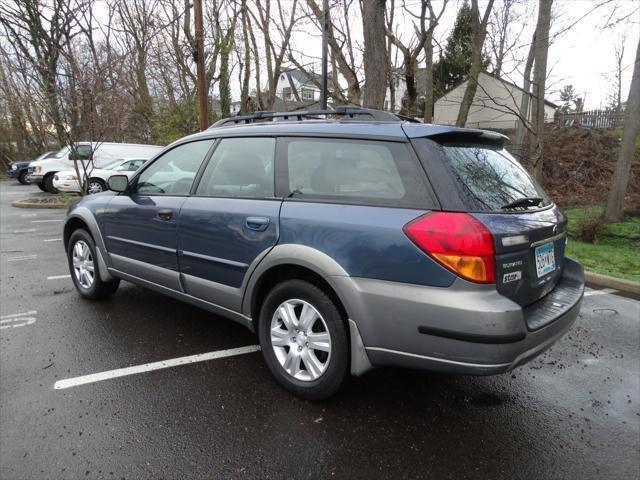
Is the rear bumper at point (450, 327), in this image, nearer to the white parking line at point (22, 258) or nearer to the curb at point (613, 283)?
the curb at point (613, 283)

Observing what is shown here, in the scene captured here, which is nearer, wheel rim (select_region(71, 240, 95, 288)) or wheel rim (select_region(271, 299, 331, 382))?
wheel rim (select_region(271, 299, 331, 382))

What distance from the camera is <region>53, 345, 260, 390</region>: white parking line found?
2973 mm

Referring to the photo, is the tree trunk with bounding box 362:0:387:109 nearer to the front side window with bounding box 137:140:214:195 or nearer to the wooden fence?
the front side window with bounding box 137:140:214:195

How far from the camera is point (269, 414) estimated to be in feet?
8.61

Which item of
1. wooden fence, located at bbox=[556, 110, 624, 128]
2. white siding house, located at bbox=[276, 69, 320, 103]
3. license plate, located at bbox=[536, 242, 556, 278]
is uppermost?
white siding house, located at bbox=[276, 69, 320, 103]

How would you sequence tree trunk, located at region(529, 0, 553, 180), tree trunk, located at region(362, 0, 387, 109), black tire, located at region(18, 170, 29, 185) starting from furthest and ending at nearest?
black tire, located at region(18, 170, 29, 185) < tree trunk, located at region(529, 0, 553, 180) < tree trunk, located at region(362, 0, 387, 109)

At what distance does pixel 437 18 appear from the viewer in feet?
42.6

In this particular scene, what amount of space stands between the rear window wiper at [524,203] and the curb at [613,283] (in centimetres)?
332

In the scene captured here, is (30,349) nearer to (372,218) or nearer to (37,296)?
(37,296)

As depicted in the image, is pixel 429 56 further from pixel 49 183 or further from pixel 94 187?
pixel 49 183

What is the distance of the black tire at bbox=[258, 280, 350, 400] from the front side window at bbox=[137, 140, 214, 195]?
1.27 metres

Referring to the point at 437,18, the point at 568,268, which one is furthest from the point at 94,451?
the point at 437,18

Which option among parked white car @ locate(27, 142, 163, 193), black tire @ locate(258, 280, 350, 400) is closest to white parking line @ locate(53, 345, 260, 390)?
black tire @ locate(258, 280, 350, 400)

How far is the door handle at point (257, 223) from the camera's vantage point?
278 centimetres
